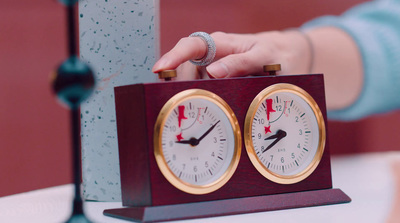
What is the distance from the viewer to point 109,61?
2.64 ft

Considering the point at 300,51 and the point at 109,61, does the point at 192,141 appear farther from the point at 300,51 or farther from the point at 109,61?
the point at 300,51

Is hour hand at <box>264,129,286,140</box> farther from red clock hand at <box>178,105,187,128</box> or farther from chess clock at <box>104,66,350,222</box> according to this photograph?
red clock hand at <box>178,105,187,128</box>

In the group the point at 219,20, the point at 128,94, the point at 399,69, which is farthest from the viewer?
the point at 219,20

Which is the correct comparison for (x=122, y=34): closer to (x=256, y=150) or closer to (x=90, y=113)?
(x=90, y=113)

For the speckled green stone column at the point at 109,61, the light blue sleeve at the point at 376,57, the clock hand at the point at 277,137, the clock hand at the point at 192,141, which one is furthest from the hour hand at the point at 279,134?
the light blue sleeve at the point at 376,57

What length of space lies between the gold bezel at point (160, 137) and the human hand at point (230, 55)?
0.09 m

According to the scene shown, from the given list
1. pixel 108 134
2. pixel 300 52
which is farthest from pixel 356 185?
pixel 300 52

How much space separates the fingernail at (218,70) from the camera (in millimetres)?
791

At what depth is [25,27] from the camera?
1656 millimetres

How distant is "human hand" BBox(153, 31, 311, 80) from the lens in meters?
0.76

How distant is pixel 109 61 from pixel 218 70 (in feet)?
0.55

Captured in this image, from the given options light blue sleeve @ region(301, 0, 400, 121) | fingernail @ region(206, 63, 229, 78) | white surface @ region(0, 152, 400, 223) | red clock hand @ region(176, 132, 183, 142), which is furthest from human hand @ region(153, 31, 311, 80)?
light blue sleeve @ region(301, 0, 400, 121)

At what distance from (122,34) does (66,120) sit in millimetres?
1001

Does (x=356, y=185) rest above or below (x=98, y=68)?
below
